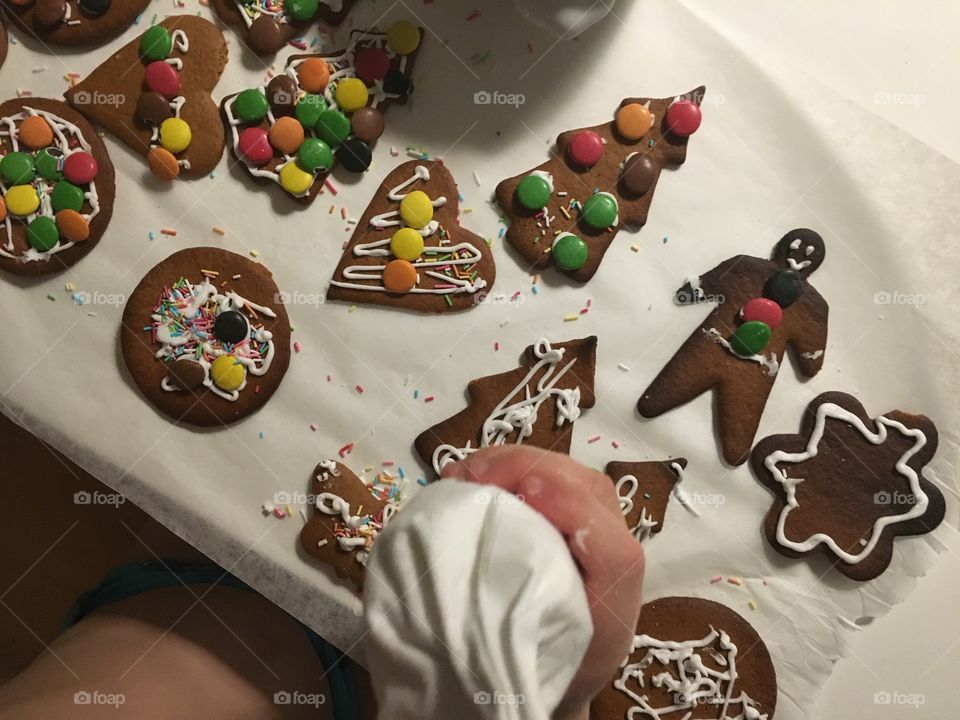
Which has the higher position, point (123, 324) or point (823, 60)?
point (823, 60)

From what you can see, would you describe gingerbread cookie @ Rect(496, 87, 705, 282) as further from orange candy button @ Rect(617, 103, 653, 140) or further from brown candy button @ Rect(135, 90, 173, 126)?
brown candy button @ Rect(135, 90, 173, 126)

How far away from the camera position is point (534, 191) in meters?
1.21

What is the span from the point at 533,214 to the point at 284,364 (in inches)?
18.8

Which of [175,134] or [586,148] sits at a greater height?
[586,148]

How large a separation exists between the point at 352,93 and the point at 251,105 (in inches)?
6.6

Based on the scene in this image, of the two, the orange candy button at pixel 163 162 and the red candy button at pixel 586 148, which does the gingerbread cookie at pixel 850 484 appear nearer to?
the red candy button at pixel 586 148

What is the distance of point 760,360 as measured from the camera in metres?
1.21

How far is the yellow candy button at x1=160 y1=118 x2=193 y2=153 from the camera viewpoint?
123 centimetres

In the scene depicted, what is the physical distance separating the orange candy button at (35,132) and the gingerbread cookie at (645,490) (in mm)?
1079

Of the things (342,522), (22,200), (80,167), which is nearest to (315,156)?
(80,167)

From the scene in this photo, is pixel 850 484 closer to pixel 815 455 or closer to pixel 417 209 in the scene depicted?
pixel 815 455

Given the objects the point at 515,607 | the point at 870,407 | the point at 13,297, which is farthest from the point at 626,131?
the point at 13,297

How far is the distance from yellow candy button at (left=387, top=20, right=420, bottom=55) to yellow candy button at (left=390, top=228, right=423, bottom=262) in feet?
0.97

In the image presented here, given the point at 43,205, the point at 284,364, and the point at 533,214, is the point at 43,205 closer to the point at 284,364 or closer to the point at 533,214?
the point at 284,364
